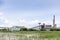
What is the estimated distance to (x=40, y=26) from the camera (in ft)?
186

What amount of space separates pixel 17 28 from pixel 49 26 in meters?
12.2

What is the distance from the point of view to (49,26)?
5794 centimetres

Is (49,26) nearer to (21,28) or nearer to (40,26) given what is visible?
(40,26)

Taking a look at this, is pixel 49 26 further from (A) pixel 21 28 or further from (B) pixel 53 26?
(A) pixel 21 28

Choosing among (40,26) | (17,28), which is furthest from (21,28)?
(40,26)

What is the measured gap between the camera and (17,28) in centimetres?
5088

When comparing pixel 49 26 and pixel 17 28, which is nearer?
pixel 17 28

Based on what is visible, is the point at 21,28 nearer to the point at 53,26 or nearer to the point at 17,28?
the point at 17,28

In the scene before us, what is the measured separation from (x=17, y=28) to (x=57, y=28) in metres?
11.9

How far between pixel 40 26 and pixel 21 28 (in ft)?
24.3

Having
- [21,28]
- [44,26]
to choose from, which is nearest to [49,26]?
[44,26]

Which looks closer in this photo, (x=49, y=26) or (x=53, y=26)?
(x=53, y=26)

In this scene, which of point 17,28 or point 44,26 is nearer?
point 17,28

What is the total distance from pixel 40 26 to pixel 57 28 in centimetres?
636
